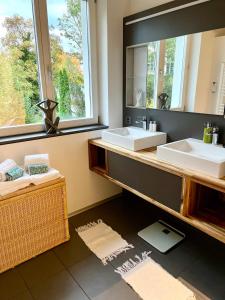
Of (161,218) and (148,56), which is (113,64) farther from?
(161,218)

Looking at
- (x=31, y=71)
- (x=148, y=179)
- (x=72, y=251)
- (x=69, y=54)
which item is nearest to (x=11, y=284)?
(x=72, y=251)

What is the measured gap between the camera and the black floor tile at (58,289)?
1.46 metres

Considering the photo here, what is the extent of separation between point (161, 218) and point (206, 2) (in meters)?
1.93

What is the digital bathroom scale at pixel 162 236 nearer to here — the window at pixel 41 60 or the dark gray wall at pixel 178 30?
the dark gray wall at pixel 178 30

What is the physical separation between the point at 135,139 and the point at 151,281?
1.07m

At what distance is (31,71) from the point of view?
1960 millimetres

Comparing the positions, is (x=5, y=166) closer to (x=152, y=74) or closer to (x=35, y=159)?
(x=35, y=159)

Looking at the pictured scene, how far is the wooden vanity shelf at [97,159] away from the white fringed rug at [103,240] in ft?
1.79

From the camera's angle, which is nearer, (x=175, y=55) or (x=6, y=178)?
(x=6, y=178)

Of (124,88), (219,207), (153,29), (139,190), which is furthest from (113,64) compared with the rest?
(219,207)

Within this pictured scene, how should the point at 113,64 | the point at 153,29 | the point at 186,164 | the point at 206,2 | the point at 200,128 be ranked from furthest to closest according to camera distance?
the point at 113,64 < the point at 153,29 < the point at 200,128 < the point at 206,2 < the point at 186,164

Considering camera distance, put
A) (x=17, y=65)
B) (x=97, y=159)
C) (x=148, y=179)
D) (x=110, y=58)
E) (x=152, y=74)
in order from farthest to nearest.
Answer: (x=97, y=159), (x=110, y=58), (x=152, y=74), (x=17, y=65), (x=148, y=179)

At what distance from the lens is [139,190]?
74.2 inches

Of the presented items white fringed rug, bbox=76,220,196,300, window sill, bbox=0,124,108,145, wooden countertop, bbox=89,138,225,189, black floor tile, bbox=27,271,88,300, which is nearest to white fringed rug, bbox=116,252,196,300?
white fringed rug, bbox=76,220,196,300
